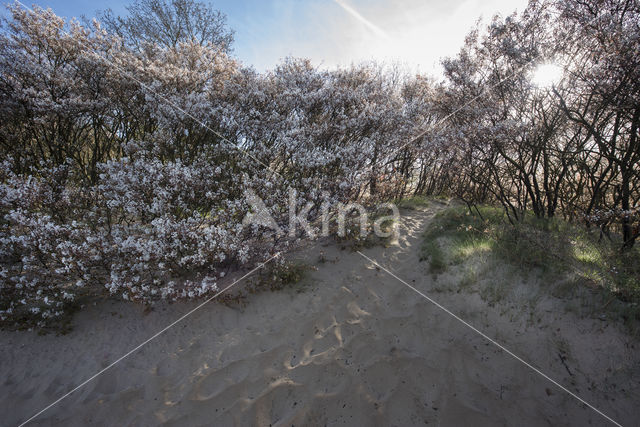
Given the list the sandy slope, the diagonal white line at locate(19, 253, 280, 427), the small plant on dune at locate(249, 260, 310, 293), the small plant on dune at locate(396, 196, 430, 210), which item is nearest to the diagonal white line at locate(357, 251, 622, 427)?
the sandy slope

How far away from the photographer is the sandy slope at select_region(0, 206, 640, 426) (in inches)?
116

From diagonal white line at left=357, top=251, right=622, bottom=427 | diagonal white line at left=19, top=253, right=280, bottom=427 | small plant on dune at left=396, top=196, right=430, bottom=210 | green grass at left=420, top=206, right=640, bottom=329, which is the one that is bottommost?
diagonal white line at left=19, top=253, right=280, bottom=427

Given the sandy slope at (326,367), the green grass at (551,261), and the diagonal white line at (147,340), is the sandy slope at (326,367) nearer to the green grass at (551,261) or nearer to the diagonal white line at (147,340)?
the diagonal white line at (147,340)

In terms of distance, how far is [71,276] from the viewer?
12.6 feet

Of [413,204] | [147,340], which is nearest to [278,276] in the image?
[147,340]

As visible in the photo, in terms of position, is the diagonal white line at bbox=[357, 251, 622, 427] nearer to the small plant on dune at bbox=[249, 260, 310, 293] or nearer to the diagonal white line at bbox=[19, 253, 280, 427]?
the small plant on dune at bbox=[249, 260, 310, 293]

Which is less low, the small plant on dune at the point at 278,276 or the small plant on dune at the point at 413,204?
the small plant on dune at the point at 413,204

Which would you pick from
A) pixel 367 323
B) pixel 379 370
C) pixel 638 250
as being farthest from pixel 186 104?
pixel 638 250

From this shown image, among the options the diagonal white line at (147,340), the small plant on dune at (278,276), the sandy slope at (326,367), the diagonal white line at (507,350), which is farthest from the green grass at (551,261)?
the diagonal white line at (147,340)

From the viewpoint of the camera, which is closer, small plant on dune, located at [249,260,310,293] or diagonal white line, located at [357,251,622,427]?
diagonal white line, located at [357,251,622,427]

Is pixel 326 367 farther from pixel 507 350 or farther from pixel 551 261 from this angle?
pixel 551 261

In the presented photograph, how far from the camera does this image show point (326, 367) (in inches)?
137

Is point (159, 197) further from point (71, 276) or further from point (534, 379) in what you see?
point (534, 379)

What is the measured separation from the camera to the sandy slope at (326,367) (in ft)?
9.66
